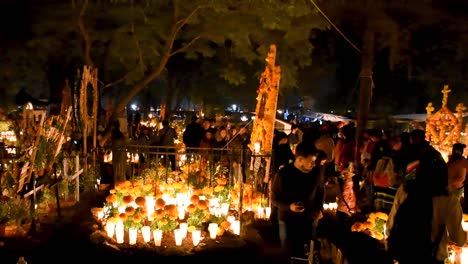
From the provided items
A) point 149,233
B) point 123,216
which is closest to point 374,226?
point 149,233

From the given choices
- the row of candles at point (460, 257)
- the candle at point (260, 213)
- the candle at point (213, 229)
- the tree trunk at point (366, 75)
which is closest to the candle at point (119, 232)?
the candle at point (213, 229)

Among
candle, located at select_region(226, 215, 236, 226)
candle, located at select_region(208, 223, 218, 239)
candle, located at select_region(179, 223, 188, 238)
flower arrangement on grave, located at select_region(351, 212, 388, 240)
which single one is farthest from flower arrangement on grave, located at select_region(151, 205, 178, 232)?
flower arrangement on grave, located at select_region(351, 212, 388, 240)

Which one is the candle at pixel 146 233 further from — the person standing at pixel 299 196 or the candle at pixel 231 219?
the person standing at pixel 299 196

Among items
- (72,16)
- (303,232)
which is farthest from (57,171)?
(72,16)

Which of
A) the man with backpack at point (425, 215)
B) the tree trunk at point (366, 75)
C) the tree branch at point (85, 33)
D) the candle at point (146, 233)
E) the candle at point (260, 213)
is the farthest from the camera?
the tree branch at point (85, 33)

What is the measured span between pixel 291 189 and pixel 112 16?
41.4 feet

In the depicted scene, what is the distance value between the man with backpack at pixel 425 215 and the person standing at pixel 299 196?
1.14m

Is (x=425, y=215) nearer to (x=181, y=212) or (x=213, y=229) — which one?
(x=213, y=229)

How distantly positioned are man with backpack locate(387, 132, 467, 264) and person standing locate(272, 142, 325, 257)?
44.9 inches

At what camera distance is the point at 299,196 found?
5750 millimetres

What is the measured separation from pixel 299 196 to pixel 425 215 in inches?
59.9

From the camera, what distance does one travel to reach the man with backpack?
4.62 m

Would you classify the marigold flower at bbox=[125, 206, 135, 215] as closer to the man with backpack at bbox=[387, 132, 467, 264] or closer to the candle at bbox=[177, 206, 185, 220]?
the candle at bbox=[177, 206, 185, 220]

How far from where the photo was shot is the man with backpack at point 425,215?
15.2 ft
